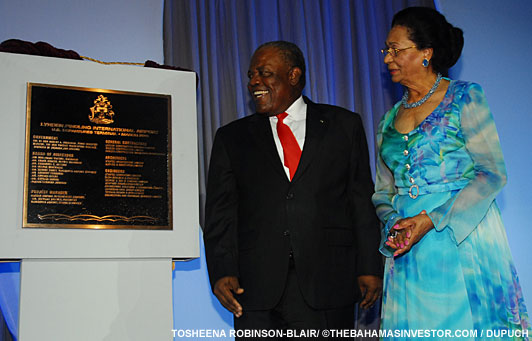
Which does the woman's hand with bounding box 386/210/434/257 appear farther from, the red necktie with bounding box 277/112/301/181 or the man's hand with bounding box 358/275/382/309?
the red necktie with bounding box 277/112/301/181

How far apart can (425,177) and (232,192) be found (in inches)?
33.0

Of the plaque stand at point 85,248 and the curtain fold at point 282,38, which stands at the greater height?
the curtain fold at point 282,38

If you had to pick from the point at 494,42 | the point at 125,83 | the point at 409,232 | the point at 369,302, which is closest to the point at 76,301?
the point at 125,83

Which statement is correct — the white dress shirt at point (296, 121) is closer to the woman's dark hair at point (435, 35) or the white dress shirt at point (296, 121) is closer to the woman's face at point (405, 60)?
the woman's face at point (405, 60)

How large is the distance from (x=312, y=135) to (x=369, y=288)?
2.27 feet

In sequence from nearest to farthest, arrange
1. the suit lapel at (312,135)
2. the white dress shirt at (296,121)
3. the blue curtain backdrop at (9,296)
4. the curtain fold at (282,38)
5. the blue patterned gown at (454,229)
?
1. the blue patterned gown at (454,229)
2. the suit lapel at (312,135)
3. the white dress shirt at (296,121)
4. the blue curtain backdrop at (9,296)
5. the curtain fold at (282,38)

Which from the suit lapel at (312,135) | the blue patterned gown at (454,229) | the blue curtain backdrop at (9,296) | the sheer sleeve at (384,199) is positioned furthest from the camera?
the blue curtain backdrop at (9,296)

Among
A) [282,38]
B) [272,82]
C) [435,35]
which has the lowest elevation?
[272,82]

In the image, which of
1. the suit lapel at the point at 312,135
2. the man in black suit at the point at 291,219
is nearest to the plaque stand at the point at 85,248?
the man in black suit at the point at 291,219

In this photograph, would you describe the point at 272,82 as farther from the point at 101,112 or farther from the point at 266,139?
the point at 101,112

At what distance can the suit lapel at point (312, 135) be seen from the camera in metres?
2.84

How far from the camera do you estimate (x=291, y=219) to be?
2760 mm

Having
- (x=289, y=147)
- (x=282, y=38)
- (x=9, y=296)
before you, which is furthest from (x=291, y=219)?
(x=282, y=38)

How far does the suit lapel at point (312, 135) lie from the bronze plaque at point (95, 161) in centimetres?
63
